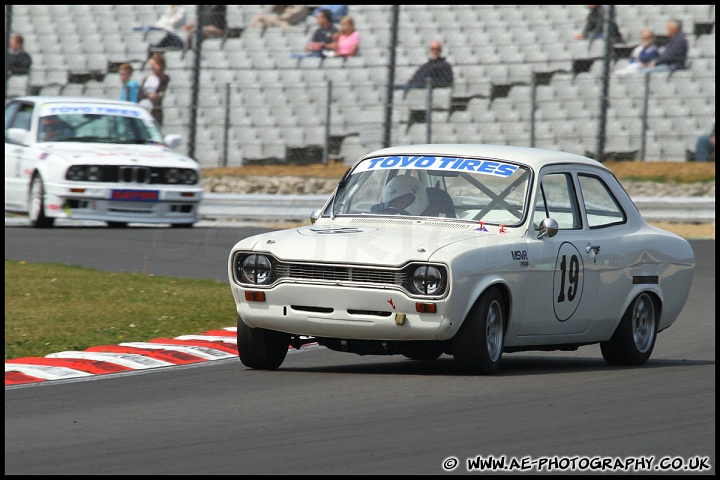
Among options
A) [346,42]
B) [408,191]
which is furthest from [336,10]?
[408,191]

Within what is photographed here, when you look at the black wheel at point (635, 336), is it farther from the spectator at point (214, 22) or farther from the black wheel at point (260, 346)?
the spectator at point (214, 22)

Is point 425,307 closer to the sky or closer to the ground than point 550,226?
closer to the ground

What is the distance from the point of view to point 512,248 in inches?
311

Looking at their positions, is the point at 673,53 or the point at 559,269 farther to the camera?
the point at 673,53

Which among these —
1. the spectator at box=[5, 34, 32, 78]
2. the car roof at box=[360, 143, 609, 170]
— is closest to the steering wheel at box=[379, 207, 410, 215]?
the car roof at box=[360, 143, 609, 170]

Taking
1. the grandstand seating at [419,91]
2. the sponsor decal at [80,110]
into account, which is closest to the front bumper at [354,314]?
the sponsor decal at [80,110]

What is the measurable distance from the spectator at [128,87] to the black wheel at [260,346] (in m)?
15.0

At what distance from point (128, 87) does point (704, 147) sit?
367 inches

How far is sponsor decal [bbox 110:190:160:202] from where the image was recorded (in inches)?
697

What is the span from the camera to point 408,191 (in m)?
8.54

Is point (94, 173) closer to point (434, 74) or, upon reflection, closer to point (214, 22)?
point (434, 74)

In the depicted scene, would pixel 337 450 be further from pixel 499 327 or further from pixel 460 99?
pixel 460 99

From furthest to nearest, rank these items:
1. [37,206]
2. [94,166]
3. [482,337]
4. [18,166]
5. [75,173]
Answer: [18,166] < [37,206] < [94,166] < [75,173] < [482,337]

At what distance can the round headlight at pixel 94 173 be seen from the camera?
57.9ft
